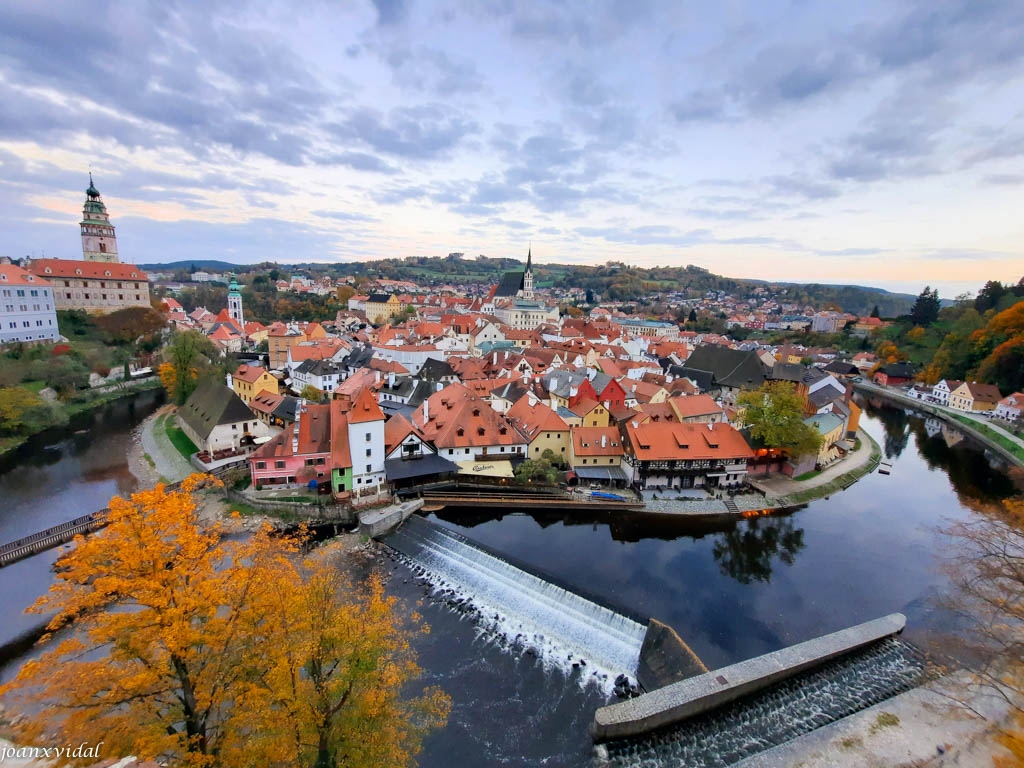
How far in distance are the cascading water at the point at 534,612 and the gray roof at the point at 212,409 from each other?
16.2 meters

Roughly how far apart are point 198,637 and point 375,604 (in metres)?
3.25

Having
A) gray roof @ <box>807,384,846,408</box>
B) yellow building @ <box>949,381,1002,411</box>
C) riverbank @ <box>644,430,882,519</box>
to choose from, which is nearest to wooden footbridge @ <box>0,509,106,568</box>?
riverbank @ <box>644,430,882,519</box>

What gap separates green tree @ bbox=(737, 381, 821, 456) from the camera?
91.8ft

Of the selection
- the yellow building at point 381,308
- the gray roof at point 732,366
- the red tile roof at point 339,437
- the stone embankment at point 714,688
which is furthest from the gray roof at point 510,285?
the stone embankment at point 714,688

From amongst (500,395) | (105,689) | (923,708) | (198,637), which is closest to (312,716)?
(198,637)

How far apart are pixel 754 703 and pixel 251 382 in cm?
3821

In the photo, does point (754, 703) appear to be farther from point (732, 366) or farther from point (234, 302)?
point (234, 302)

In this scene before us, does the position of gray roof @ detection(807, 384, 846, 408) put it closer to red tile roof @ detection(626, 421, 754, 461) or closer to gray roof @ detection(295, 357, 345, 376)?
red tile roof @ detection(626, 421, 754, 461)

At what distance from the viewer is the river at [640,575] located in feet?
45.2

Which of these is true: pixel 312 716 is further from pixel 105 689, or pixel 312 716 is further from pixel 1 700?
pixel 1 700

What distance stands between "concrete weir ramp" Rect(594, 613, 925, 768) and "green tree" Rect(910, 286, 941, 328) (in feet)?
300

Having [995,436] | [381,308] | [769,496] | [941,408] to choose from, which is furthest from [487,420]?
[381,308]

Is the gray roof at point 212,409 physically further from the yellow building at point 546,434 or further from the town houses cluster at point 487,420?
the yellow building at point 546,434

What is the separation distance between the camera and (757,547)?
2284cm
